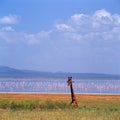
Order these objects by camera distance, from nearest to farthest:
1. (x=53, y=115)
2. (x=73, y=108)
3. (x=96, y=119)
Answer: (x=96, y=119) → (x=53, y=115) → (x=73, y=108)

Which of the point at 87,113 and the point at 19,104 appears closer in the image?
the point at 87,113

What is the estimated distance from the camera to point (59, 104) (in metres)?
28.9

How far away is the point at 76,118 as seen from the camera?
2222cm

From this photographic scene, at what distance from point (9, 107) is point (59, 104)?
307 cm

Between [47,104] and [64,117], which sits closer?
[64,117]

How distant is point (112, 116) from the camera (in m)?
23.1

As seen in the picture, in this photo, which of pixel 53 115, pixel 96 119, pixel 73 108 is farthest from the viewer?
pixel 73 108

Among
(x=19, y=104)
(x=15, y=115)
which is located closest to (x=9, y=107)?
(x=19, y=104)

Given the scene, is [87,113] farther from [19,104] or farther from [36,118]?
[19,104]

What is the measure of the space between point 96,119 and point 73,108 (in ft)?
21.2

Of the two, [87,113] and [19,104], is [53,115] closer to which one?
[87,113]

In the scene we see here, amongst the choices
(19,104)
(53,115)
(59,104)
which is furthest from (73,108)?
(53,115)

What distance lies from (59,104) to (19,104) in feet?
8.07

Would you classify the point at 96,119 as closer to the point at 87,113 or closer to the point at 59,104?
the point at 87,113
